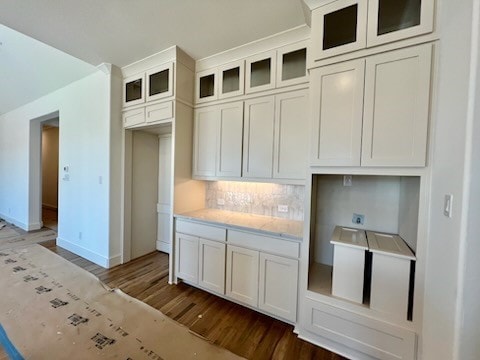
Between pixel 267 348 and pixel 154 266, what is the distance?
2.08m

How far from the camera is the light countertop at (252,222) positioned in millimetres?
1957

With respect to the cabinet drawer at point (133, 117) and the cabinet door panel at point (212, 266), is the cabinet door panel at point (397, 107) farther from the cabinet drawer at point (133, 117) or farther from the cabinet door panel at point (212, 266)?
the cabinet drawer at point (133, 117)

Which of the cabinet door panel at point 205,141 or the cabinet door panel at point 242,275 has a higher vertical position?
the cabinet door panel at point 205,141

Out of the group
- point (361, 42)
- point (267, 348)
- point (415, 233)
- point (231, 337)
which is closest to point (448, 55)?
point (361, 42)

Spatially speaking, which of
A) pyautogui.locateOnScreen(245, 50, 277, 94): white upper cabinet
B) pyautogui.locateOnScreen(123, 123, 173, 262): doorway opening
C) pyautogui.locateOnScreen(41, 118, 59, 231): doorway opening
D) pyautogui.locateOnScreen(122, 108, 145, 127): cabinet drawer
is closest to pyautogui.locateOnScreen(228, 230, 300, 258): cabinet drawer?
pyautogui.locateOnScreen(123, 123, 173, 262): doorway opening

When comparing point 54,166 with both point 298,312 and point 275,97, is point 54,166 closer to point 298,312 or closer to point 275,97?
point 275,97

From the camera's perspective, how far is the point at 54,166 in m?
7.00

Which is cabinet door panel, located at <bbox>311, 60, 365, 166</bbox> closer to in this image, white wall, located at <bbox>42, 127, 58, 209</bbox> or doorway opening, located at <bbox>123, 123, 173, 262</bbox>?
doorway opening, located at <bbox>123, 123, 173, 262</bbox>

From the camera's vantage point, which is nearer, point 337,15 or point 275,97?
point 337,15

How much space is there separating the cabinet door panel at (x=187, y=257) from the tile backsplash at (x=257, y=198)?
2.13 ft

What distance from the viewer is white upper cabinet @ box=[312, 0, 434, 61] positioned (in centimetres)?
140

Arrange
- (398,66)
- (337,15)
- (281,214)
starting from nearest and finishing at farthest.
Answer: (398,66)
(337,15)
(281,214)

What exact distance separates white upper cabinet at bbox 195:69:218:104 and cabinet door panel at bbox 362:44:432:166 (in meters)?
1.72

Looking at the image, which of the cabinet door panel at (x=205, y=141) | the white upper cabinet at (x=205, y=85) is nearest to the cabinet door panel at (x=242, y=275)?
the cabinet door panel at (x=205, y=141)
